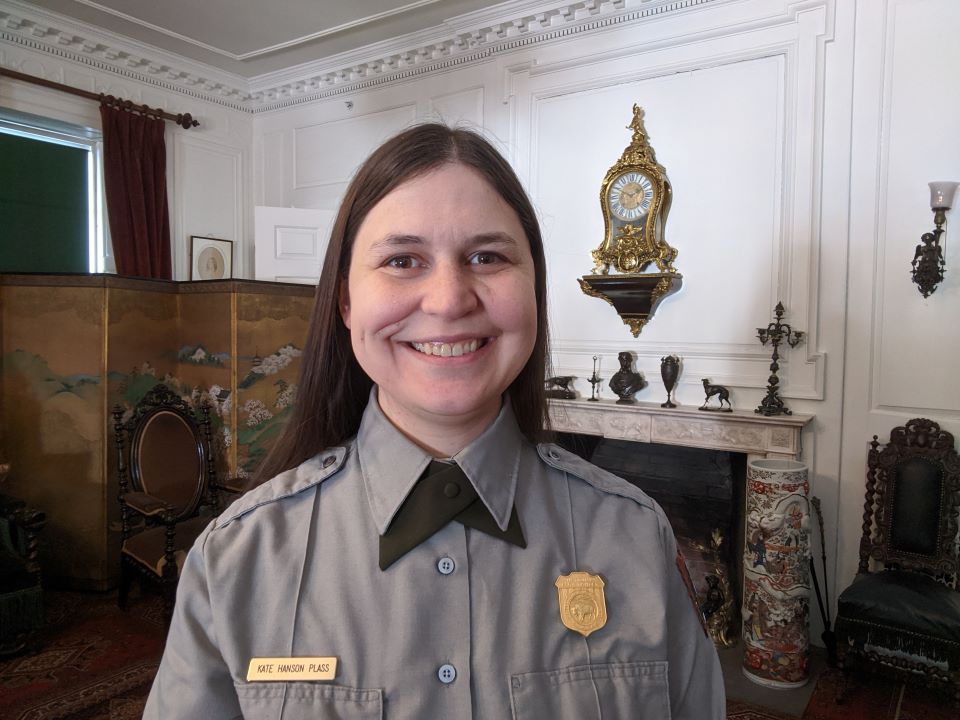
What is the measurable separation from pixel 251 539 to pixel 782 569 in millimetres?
2820

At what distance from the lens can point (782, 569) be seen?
118 inches

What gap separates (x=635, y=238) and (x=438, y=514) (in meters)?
3.24

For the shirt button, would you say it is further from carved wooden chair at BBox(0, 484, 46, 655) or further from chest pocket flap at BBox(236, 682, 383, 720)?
carved wooden chair at BBox(0, 484, 46, 655)

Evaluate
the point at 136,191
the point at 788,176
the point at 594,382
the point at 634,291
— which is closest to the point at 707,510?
the point at 594,382

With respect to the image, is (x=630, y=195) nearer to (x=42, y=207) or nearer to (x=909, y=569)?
(x=909, y=569)

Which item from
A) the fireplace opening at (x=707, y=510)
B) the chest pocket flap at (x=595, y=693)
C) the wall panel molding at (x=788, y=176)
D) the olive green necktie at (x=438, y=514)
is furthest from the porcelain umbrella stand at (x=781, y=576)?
the olive green necktie at (x=438, y=514)

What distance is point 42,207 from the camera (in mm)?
4547

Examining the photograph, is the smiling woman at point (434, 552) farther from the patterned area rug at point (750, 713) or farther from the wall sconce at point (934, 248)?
the wall sconce at point (934, 248)

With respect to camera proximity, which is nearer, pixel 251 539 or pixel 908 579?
pixel 251 539

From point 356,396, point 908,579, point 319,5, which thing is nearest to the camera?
point 356,396

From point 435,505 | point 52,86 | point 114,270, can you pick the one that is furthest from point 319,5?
point 435,505

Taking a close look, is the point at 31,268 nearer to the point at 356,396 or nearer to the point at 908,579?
the point at 356,396

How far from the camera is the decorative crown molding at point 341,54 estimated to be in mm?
4000

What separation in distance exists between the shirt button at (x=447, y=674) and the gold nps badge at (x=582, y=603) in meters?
0.16
